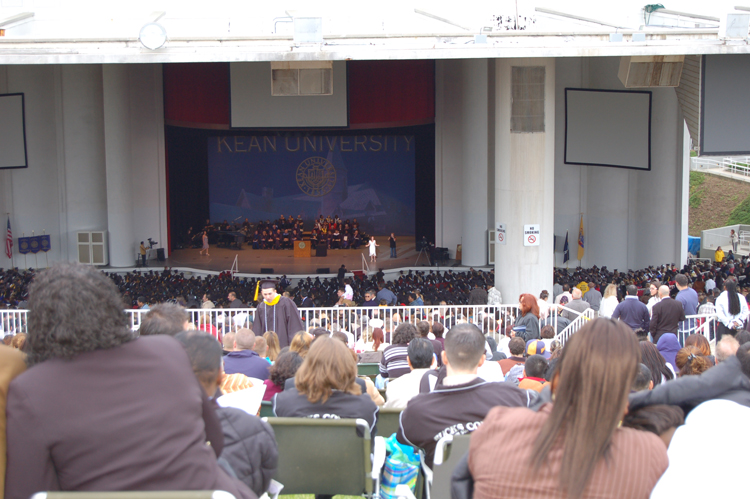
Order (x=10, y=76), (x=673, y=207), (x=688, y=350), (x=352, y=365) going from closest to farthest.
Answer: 1. (x=352, y=365)
2. (x=688, y=350)
3. (x=673, y=207)
4. (x=10, y=76)

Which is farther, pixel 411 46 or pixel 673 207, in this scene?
pixel 673 207

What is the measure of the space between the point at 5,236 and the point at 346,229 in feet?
41.5

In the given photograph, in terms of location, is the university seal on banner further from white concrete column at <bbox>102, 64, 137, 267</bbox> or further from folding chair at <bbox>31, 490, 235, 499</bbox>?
folding chair at <bbox>31, 490, 235, 499</bbox>

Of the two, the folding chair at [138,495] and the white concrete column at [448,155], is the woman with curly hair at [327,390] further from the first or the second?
the white concrete column at [448,155]

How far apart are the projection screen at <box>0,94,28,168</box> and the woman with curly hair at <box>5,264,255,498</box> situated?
22.4 meters

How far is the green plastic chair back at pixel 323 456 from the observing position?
363 cm

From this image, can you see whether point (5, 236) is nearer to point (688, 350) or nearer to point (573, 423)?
point (688, 350)

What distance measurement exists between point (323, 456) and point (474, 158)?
20.5 m

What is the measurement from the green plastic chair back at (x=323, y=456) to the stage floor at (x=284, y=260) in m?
19.8

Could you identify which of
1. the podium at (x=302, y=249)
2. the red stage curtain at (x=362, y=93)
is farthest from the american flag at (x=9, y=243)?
the podium at (x=302, y=249)

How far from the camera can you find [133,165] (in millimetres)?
26625


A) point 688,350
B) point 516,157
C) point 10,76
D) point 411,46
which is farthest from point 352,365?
point 10,76

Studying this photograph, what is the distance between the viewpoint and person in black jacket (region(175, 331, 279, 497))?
9.52ft

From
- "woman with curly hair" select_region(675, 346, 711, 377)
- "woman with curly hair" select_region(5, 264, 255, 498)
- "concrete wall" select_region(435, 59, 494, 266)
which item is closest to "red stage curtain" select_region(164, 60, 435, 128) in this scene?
"concrete wall" select_region(435, 59, 494, 266)
